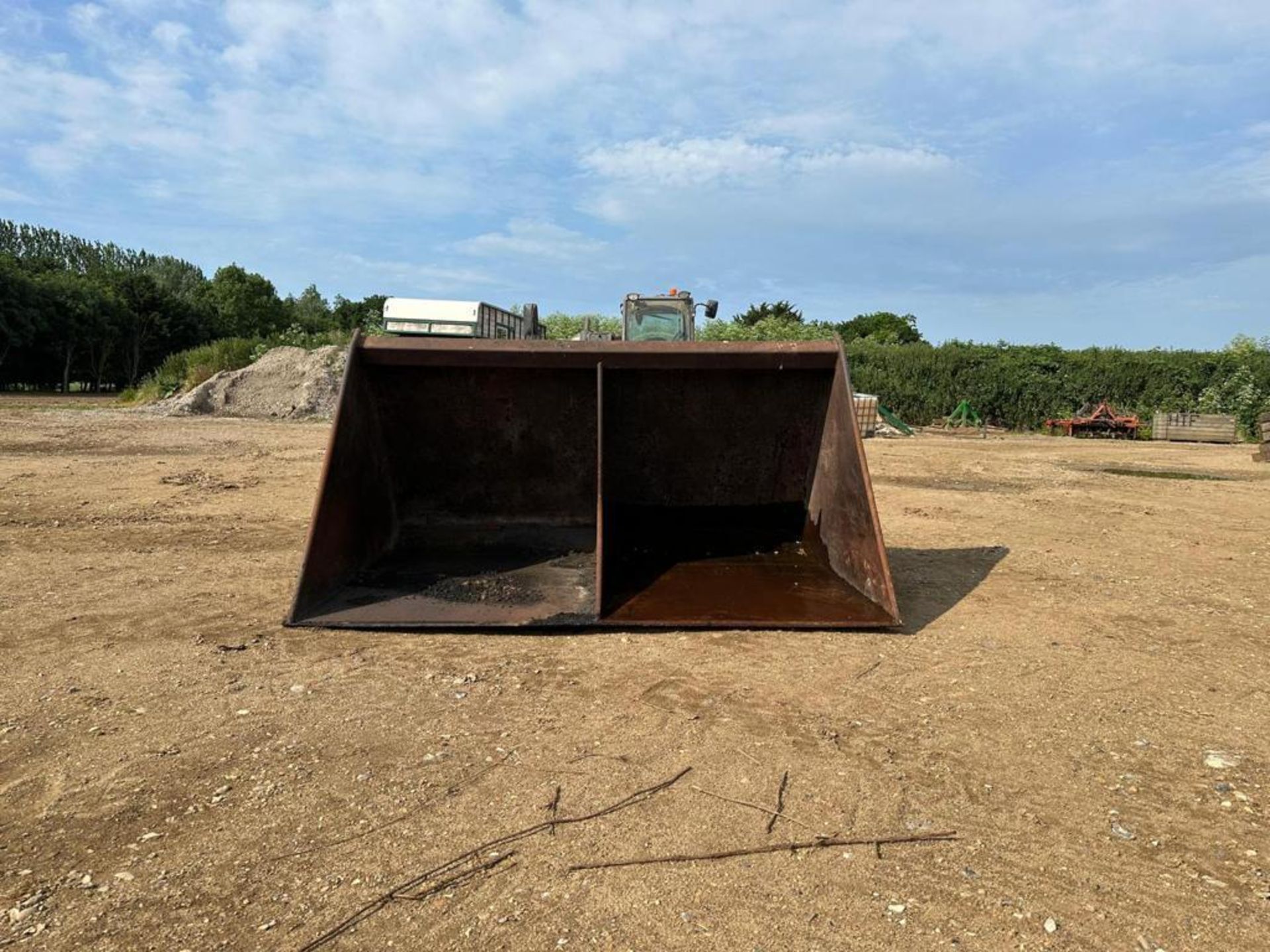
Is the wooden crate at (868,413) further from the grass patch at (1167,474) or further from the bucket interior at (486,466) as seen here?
the bucket interior at (486,466)

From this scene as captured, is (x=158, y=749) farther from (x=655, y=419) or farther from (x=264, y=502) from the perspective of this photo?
(x=264, y=502)

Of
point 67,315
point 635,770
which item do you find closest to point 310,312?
point 67,315

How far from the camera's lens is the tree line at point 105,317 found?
39531mm

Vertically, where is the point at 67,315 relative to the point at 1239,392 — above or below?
above

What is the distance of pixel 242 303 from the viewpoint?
57250mm

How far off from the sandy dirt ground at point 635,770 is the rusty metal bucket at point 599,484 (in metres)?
0.39

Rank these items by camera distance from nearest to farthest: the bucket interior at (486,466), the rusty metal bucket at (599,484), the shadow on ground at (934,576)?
the rusty metal bucket at (599,484), the shadow on ground at (934,576), the bucket interior at (486,466)

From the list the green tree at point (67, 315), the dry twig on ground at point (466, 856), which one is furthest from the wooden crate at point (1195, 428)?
the green tree at point (67, 315)

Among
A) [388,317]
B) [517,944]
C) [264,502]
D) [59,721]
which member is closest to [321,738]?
[59,721]

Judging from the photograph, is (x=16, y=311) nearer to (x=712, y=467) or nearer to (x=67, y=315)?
(x=67, y=315)

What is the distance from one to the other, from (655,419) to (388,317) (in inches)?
322

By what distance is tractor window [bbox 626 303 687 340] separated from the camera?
10047 mm

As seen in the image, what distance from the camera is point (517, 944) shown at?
180 centimetres

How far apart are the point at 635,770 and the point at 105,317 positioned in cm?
5133
